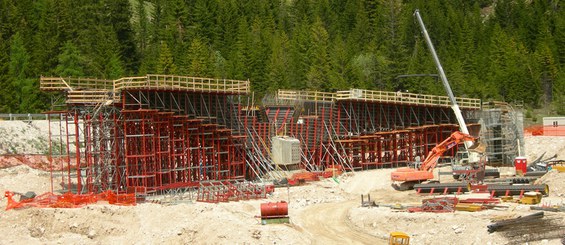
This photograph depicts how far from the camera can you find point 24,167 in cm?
6381

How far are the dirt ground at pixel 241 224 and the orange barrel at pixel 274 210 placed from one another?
0.77 m

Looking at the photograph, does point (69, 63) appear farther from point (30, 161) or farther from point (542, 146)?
point (542, 146)

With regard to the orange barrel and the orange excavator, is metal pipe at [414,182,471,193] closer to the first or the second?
the orange excavator

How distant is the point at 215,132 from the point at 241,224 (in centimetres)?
2013

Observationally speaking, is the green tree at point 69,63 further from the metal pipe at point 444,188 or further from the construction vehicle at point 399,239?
the construction vehicle at point 399,239

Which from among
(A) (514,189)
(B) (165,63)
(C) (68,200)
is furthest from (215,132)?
(B) (165,63)

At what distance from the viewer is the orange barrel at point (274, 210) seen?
43562 mm

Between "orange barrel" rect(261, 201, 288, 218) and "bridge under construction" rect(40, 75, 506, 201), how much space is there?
10.4 m

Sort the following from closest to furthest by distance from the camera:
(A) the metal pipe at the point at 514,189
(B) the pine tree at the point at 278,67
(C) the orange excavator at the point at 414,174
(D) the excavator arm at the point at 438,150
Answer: (A) the metal pipe at the point at 514,189
(C) the orange excavator at the point at 414,174
(D) the excavator arm at the point at 438,150
(B) the pine tree at the point at 278,67

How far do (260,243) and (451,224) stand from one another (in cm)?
1005

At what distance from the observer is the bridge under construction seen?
5700 centimetres

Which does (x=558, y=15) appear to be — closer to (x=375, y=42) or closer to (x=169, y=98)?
(x=375, y=42)

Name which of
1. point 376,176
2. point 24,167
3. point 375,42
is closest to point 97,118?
point 24,167

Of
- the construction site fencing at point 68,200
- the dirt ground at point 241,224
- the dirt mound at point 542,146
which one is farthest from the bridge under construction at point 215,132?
the dirt mound at point 542,146
